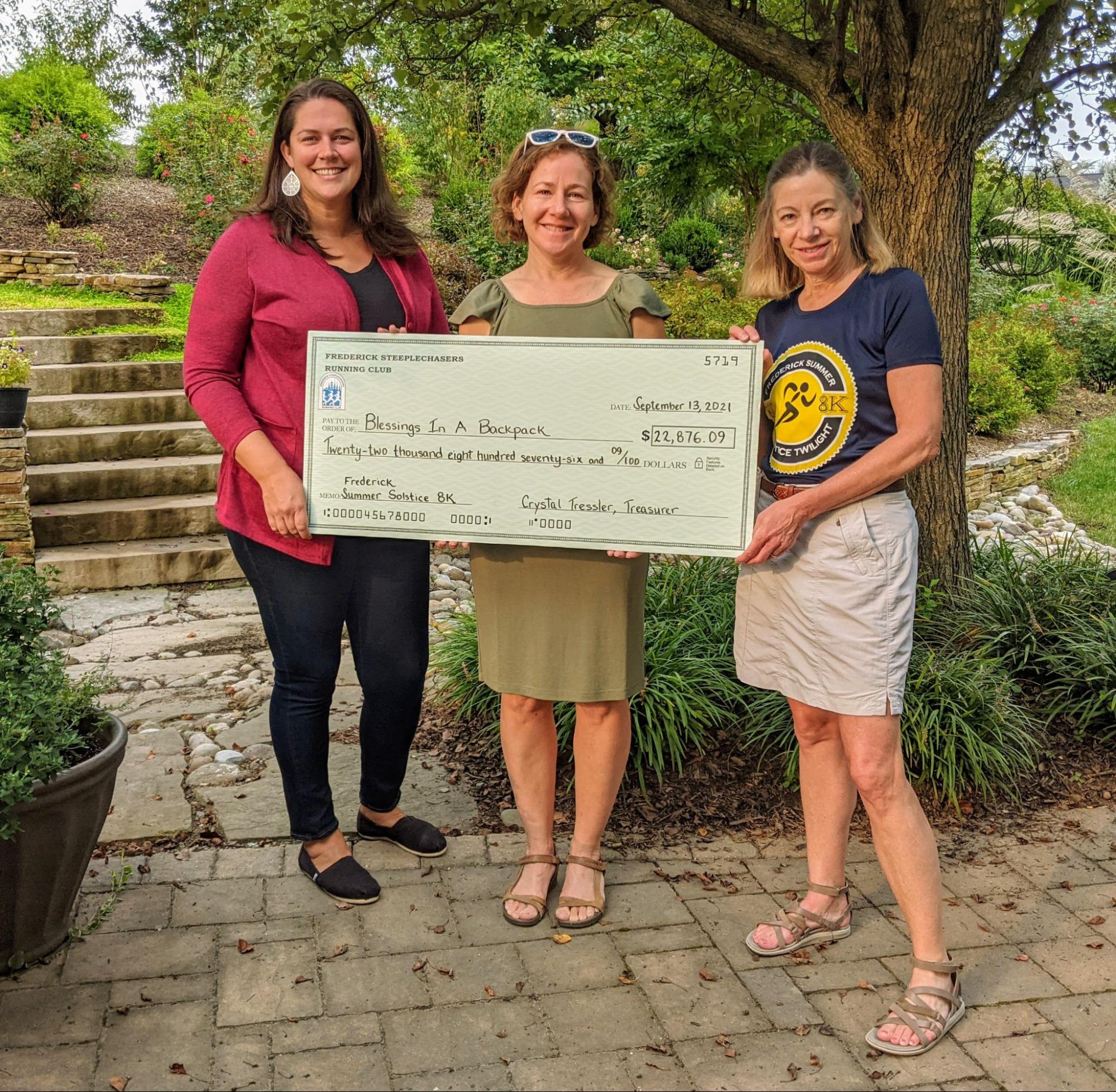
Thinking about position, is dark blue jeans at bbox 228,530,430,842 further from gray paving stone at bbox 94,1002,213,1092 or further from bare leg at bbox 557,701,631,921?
gray paving stone at bbox 94,1002,213,1092

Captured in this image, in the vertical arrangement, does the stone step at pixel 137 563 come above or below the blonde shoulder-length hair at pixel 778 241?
below

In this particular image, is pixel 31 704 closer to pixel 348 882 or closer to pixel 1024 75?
pixel 348 882

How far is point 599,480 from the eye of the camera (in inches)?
106

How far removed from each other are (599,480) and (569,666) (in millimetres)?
503

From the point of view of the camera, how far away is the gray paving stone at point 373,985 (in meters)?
2.57

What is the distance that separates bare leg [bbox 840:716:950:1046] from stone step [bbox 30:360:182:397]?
6562mm

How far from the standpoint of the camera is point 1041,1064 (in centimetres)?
238

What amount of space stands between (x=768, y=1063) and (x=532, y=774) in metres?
0.97

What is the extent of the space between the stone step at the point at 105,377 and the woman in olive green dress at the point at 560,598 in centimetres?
571

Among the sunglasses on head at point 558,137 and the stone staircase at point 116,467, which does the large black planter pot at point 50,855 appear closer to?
the sunglasses on head at point 558,137

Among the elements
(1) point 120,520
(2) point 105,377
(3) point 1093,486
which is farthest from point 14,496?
(3) point 1093,486

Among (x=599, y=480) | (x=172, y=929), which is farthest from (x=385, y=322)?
(x=172, y=929)

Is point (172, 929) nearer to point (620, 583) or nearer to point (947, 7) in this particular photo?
point (620, 583)

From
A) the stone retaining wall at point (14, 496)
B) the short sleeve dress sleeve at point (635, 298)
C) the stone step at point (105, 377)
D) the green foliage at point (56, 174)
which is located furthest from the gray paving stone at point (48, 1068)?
the green foliage at point (56, 174)
